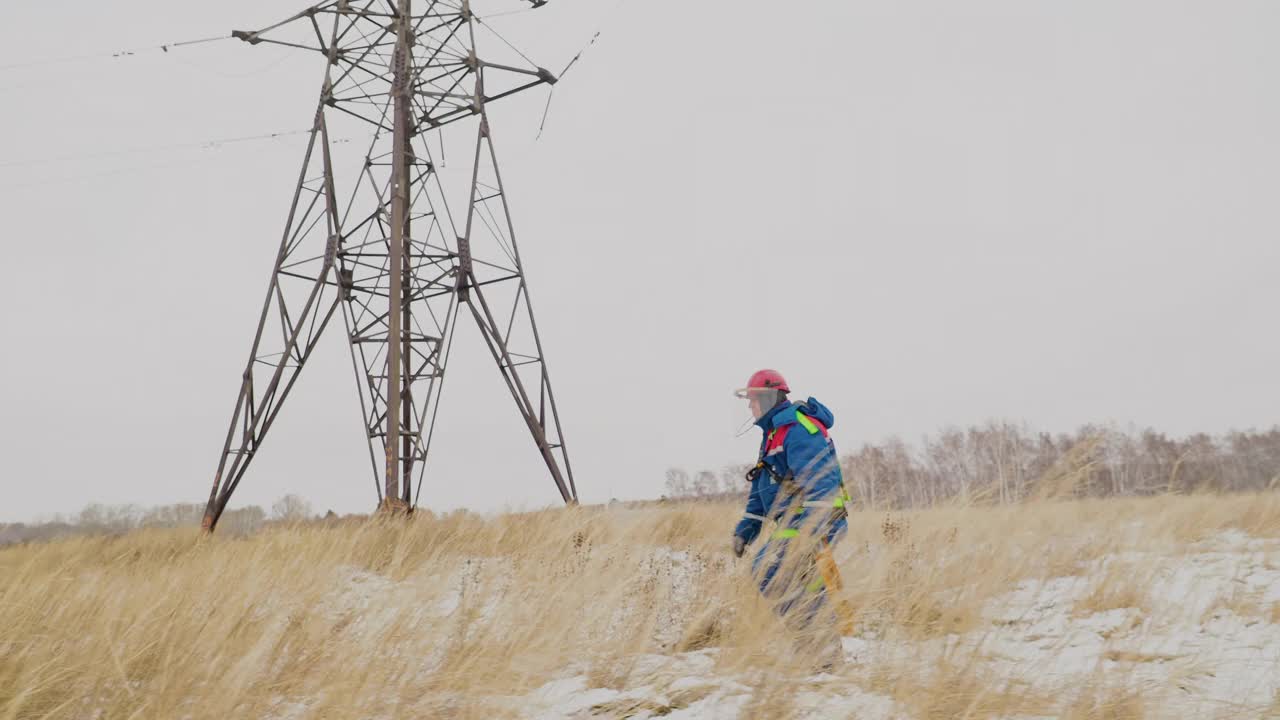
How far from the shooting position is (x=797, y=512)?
3.83 metres

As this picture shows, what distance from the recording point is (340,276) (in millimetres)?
10391

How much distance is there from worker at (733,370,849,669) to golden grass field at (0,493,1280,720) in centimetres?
17

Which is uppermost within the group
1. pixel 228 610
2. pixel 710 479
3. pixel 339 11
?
pixel 339 11

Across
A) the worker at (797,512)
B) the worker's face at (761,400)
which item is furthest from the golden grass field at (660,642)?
the worker's face at (761,400)

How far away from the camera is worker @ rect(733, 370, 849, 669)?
334cm

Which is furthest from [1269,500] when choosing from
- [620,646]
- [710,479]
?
[710,479]

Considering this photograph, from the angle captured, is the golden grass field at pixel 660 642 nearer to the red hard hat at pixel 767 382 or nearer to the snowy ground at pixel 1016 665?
the snowy ground at pixel 1016 665

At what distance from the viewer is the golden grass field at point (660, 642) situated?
98.6 inches

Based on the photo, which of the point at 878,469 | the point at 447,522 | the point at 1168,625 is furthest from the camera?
the point at 447,522

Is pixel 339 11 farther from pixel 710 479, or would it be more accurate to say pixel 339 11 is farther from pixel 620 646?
pixel 710 479

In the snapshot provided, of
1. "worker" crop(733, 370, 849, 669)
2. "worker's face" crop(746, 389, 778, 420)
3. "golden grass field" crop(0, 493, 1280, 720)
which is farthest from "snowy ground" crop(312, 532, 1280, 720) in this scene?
"worker's face" crop(746, 389, 778, 420)

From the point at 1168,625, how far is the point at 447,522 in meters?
7.85

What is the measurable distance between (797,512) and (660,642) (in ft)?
3.76

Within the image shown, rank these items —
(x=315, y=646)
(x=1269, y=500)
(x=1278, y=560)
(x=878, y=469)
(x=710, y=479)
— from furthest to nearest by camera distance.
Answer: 1. (x=710, y=479)
2. (x=1269, y=500)
3. (x=1278, y=560)
4. (x=878, y=469)
5. (x=315, y=646)
